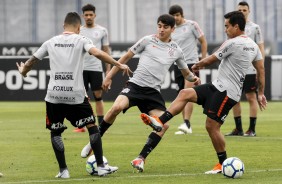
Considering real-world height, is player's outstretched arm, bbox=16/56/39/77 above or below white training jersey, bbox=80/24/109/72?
above

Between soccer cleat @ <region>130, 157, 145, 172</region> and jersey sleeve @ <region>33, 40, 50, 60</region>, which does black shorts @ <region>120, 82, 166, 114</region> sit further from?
jersey sleeve @ <region>33, 40, 50, 60</region>

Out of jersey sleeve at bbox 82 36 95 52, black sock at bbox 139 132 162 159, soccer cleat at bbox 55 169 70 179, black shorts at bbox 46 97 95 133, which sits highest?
jersey sleeve at bbox 82 36 95 52

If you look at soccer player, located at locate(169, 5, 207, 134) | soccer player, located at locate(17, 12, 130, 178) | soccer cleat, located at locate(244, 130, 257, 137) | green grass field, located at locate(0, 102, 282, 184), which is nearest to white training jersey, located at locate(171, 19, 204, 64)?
soccer player, located at locate(169, 5, 207, 134)

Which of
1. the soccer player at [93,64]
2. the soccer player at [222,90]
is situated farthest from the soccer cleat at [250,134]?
the soccer player at [222,90]

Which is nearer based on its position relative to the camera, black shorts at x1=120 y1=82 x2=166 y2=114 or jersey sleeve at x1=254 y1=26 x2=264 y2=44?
black shorts at x1=120 y1=82 x2=166 y2=114

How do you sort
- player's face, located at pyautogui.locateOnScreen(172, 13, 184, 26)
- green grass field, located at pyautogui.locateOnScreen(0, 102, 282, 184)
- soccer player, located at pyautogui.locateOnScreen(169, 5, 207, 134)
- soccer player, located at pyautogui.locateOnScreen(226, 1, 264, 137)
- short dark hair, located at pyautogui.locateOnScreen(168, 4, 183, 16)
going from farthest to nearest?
soccer player, located at pyautogui.locateOnScreen(169, 5, 207, 134), player's face, located at pyautogui.locateOnScreen(172, 13, 184, 26), short dark hair, located at pyautogui.locateOnScreen(168, 4, 183, 16), soccer player, located at pyautogui.locateOnScreen(226, 1, 264, 137), green grass field, located at pyautogui.locateOnScreen(0, 102, 282, 184)

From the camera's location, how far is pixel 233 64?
478 inches

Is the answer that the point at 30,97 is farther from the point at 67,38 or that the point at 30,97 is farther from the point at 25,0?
the point at 67,38

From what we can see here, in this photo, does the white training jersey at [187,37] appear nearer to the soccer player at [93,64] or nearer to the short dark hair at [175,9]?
the short dark hair at [175,9]

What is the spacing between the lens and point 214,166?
41.5 feet

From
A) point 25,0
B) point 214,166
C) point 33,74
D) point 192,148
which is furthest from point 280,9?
point 214,166

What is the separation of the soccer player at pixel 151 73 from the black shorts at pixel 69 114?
1.16 meters

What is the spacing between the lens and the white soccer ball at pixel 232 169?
11320 mm

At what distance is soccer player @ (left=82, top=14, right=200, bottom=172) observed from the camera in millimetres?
12898
